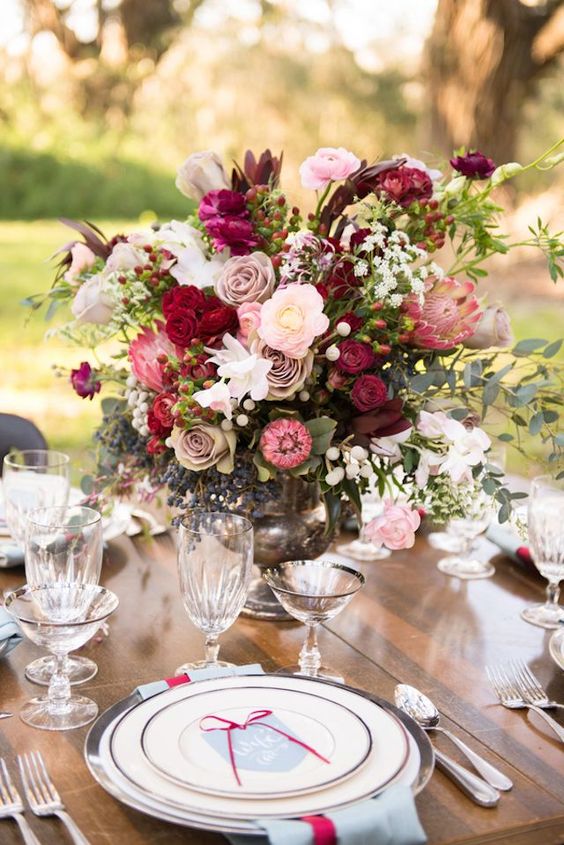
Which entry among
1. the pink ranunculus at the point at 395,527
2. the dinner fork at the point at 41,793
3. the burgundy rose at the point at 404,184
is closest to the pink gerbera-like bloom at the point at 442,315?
the burgundy rose at the point at 404,184

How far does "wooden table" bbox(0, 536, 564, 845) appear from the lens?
3.05 feet

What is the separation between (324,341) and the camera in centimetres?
128

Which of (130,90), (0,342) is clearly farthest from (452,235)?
(130,90)

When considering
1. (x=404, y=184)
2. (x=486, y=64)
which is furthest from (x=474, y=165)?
(x=486, y=64)

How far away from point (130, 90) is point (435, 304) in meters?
6.54

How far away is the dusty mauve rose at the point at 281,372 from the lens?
125 cm

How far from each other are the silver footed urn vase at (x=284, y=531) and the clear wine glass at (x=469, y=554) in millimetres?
283

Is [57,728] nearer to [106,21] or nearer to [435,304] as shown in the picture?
[435,304]

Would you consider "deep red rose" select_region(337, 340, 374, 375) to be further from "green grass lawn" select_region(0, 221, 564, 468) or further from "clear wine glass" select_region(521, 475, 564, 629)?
"green grass lawn" select_region(0, 221, 564, 468)

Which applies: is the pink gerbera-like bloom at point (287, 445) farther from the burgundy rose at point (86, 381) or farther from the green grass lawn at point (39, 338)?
the green grass lawn at point (39, 338)

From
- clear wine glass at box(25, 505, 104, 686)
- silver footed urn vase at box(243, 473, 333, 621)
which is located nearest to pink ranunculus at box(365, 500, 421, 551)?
silver footed urn vase at box(243, 473, 333, 621)

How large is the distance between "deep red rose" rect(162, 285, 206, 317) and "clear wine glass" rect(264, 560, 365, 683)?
13.0 inches

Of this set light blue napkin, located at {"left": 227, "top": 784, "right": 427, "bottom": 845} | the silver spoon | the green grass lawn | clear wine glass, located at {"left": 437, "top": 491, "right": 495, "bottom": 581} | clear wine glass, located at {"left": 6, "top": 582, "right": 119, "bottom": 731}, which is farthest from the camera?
the green grass lawn

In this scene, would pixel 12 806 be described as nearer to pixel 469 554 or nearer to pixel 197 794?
pixel 197 794
